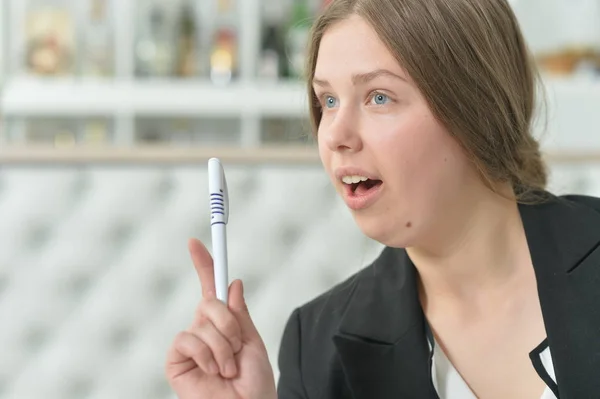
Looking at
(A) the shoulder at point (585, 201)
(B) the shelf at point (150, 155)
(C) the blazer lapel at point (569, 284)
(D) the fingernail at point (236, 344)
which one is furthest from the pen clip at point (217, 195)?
(B) the shelf at point (150, 155)

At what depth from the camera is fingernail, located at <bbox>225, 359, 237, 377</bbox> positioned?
0.77 metres

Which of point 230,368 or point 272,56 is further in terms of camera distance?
point 272,56

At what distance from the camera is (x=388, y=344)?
997 millimetres

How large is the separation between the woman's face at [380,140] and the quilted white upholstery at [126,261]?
0.75m

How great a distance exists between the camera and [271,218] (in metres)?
1.64

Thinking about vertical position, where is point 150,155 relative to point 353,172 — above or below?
above

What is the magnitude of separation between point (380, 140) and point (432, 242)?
160mm

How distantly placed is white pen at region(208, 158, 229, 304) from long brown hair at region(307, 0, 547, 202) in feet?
0.80

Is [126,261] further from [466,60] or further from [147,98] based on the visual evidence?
[147,98]

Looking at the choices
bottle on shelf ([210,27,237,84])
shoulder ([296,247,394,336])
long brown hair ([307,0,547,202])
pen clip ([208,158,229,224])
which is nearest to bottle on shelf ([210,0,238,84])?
bottle on shelf ([210,27,237,84])

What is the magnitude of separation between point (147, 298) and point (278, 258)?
0.29 m

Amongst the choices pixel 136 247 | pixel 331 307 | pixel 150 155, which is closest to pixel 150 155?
pixel 150 155

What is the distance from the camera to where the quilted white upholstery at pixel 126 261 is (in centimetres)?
157

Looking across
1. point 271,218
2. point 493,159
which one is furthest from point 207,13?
point 493,159
